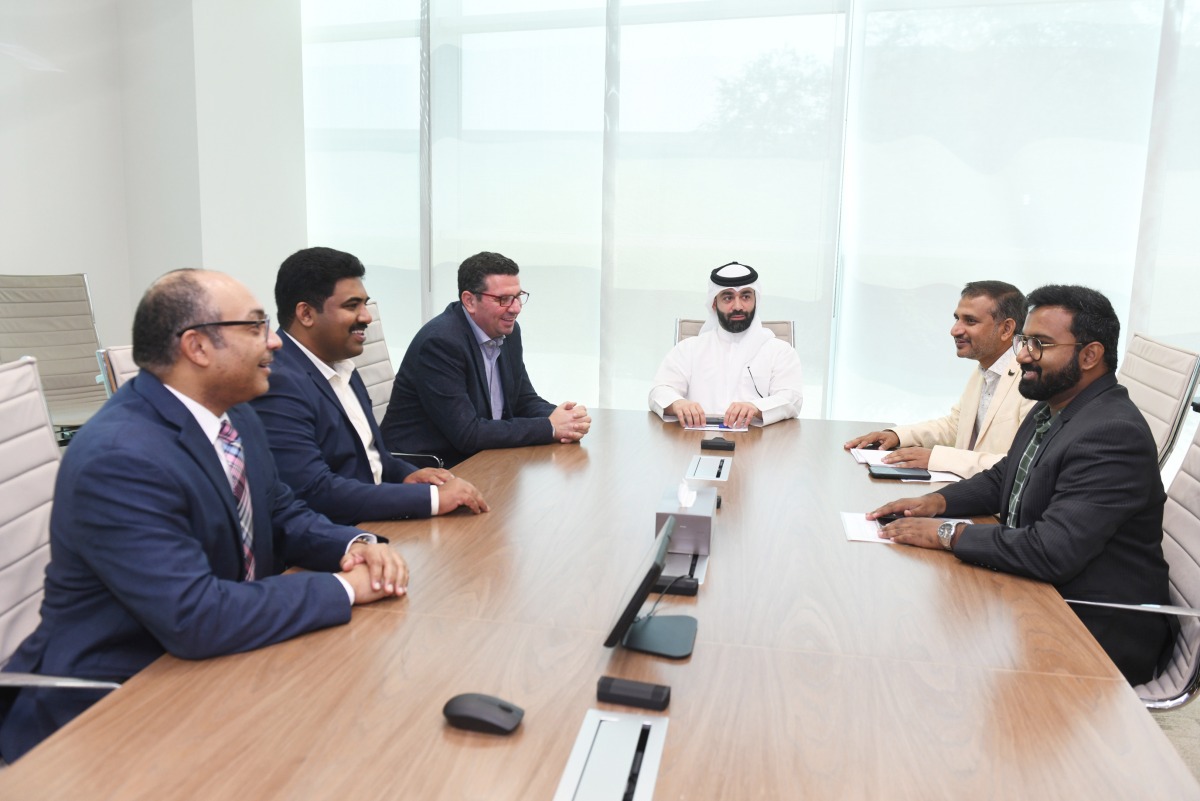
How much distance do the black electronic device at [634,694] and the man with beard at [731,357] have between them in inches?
116

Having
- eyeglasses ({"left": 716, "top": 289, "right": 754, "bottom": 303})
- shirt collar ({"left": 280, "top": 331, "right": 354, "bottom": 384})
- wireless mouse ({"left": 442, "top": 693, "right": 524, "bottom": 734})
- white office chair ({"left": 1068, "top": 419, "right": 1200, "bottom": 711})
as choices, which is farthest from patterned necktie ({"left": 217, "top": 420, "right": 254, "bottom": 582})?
eyeglasses ({"left": 716, "top": 289, "right": 754, "bottom": 303})

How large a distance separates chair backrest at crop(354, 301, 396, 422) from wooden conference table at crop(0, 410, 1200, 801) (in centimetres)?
193

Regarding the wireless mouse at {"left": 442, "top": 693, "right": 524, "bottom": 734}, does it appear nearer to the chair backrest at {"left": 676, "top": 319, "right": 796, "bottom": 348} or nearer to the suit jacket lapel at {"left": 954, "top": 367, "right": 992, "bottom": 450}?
the suit jacket lapel at {"left": 954, "top": 367, "right": 992, "bottom": 450}

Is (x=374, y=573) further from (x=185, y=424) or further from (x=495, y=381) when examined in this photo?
(x=495, y=381)

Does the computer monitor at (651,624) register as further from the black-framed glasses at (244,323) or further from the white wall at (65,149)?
the white wall at (65,149)

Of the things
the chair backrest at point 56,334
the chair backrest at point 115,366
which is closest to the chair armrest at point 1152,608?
the chair backrest at point 115,366

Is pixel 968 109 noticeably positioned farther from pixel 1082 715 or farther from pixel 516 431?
pixel 1082 715

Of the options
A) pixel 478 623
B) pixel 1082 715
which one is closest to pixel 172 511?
pixel 478 623

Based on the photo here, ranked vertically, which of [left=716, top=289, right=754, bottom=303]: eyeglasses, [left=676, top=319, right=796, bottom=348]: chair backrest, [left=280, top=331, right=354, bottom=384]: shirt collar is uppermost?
[left=716, top=289, right=754, bottom=303]: eyeglasses

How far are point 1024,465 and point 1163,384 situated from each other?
104 cm

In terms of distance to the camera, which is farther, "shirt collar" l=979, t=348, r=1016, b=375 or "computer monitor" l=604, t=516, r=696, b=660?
"shirt collar" l=979, t=348, r=1016, b=375

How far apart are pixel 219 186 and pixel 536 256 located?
212cm

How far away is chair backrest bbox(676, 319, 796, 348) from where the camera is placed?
4737mm

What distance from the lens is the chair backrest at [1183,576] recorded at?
2.15m
